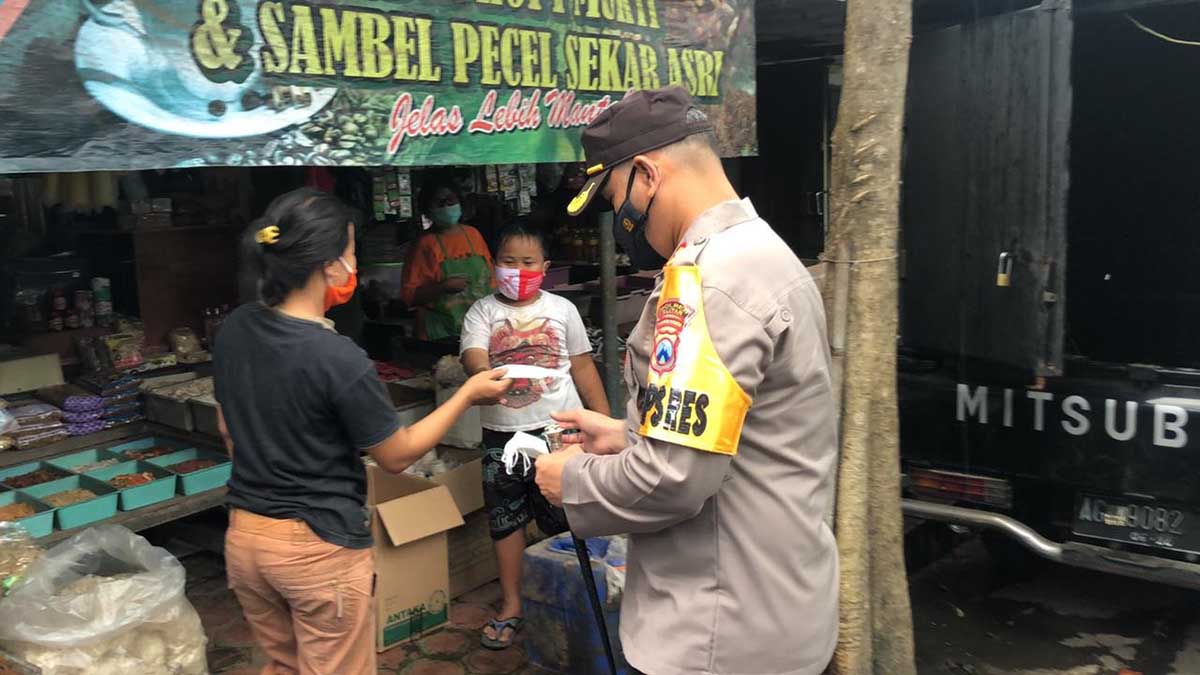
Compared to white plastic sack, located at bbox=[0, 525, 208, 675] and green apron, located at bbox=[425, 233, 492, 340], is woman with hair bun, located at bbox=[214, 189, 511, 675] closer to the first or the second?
white plastic sack, located at bbox=[0, 525, 208, 675]

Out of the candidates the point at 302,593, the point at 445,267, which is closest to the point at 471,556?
the point at 445,267

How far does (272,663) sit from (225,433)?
67 centimetres

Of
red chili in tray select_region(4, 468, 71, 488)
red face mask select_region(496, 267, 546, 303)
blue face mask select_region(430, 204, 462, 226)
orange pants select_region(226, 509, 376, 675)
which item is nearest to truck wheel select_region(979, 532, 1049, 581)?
red face mask select_region(496, 267, 546, 303)

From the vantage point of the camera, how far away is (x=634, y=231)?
6.66 feet

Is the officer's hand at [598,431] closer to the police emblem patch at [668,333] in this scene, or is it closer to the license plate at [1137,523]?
the police emblem patch at [668,333]

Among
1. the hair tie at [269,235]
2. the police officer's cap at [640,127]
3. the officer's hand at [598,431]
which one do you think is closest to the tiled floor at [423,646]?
the officer's hand at [598,431]

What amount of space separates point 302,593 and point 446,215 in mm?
3098

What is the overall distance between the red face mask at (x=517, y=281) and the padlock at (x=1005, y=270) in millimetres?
1919

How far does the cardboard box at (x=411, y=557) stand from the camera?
12.9 ft

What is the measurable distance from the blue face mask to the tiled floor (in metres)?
1.99

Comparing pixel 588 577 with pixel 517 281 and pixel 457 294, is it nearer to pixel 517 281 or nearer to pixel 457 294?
pixel 517 281

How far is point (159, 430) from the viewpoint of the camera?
4.85 meters

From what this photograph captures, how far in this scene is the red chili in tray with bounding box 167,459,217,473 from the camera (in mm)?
4266

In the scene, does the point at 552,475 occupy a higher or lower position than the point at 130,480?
higher
